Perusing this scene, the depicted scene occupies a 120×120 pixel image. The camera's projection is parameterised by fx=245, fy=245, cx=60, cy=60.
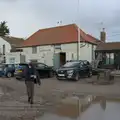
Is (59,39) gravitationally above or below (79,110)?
above

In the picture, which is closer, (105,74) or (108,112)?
(108,112)

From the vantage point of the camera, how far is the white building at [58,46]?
32.4 meters

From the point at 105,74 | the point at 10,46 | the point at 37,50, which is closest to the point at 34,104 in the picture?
the point at 105,74

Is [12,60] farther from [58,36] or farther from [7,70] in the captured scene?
[7,70]

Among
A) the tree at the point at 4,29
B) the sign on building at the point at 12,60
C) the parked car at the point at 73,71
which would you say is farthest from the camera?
the tree at the point at 4,29

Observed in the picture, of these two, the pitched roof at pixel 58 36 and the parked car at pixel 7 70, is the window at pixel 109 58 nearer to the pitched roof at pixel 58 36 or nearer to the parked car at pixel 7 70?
the pitched roof at pixel 58 36

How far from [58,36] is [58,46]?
97.2 inches

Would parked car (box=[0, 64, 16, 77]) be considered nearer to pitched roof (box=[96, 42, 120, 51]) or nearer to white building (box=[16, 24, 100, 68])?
white building (box=[16, 24, 100, 68])

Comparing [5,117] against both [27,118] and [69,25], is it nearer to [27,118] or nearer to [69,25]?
[27,118]

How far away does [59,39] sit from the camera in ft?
114

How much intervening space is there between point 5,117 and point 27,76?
2973 millimetres

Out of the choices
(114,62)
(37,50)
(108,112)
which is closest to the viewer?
(108,112)

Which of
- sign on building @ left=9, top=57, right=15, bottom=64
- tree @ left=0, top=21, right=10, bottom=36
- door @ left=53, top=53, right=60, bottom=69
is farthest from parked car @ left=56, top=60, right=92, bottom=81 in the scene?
tree @ left=0, top=21, right=10, bottom=36

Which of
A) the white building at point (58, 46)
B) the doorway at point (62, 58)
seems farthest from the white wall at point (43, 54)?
the doorway at point (62, 58)
